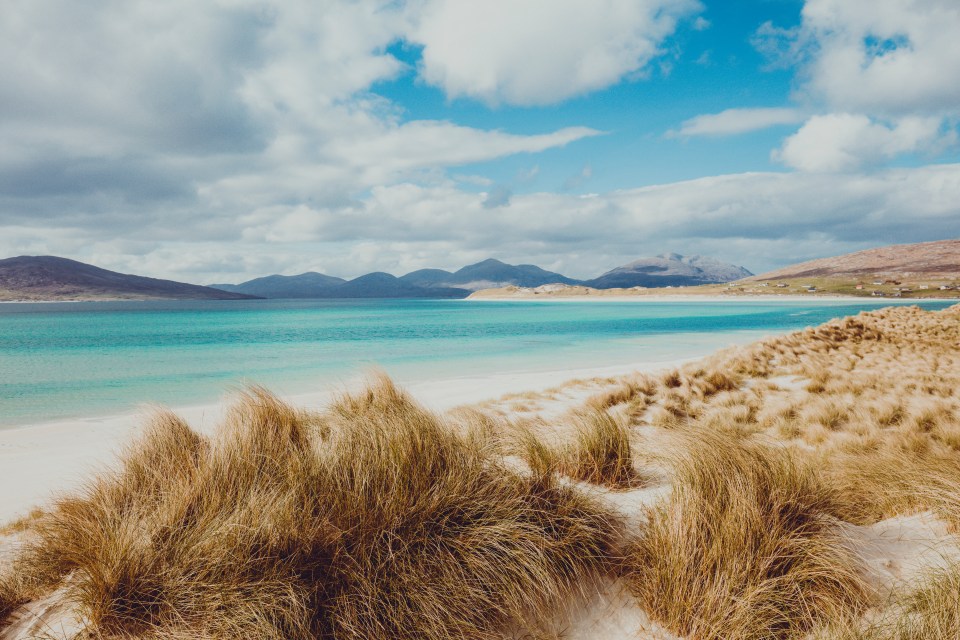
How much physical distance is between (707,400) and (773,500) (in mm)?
6087

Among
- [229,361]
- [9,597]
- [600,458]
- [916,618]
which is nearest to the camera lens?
[916,618]

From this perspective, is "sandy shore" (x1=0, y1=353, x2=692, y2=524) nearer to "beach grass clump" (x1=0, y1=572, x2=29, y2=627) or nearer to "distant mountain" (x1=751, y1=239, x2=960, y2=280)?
"beach grass clump" (x1=0, y1=572, x2=29, y2=627)

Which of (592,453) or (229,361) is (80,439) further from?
(229,361)

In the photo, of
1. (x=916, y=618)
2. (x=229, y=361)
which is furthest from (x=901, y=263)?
(x=916, y=618)

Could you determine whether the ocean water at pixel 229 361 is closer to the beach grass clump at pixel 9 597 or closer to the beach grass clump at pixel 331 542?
the beach grass clump at pixel 331 542

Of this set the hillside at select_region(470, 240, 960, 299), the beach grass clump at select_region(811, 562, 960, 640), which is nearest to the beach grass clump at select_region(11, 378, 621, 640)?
the beach grass clump at select_region(811, 562, 960, 640)

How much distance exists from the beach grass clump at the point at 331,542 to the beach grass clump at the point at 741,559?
0.39 m

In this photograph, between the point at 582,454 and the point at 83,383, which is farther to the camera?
the point at 83,383

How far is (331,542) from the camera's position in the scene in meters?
2.67

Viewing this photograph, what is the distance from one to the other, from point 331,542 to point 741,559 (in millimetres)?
2374

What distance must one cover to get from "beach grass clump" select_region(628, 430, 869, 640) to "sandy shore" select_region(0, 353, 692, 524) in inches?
144

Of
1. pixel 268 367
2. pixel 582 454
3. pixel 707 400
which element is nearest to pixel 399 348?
pixel 268 367

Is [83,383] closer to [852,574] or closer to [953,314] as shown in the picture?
[852,574]

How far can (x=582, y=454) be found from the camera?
13.8ft
